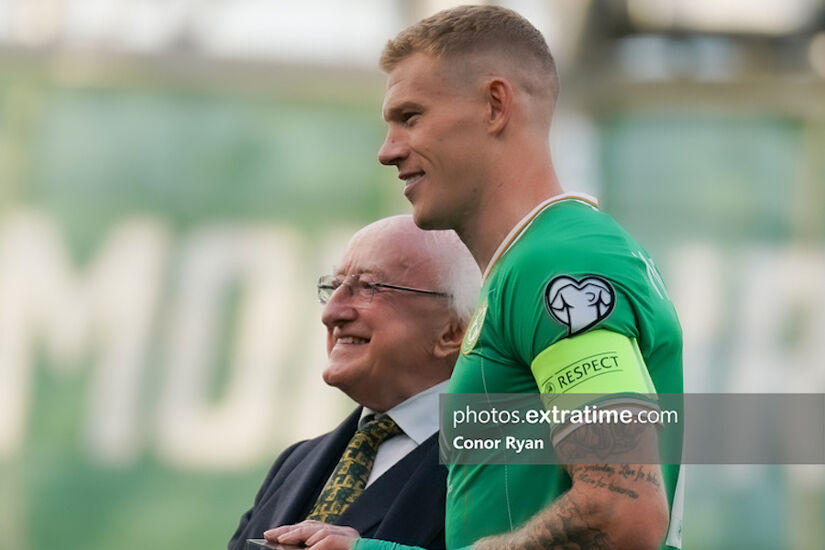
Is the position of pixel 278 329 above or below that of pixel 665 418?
above

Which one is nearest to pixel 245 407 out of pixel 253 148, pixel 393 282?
pixel 253 148

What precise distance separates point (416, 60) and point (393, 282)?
0.81 m

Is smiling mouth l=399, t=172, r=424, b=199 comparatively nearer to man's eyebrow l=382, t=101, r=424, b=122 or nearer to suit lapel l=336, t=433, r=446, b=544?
man's eyebrow l=382, t=101, r=424, b=122

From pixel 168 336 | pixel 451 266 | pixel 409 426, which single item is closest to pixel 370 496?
pixel 409 426

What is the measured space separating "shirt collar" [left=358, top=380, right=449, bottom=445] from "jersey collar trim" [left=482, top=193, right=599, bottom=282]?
80cm

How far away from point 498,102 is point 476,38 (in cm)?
12

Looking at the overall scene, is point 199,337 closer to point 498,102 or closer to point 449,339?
point 449,339

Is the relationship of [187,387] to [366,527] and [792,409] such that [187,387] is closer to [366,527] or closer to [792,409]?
[792,409]

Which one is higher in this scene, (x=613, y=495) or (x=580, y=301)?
(x=580, y=301)

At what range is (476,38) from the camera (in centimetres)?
194

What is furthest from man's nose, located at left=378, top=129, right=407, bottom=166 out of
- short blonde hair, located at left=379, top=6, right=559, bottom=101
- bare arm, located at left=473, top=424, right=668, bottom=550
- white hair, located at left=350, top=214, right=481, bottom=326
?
white hair, located at left=350, top=214, right=481, bottom=326

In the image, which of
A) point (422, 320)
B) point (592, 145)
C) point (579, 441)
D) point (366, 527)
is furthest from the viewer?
point (592, 145)

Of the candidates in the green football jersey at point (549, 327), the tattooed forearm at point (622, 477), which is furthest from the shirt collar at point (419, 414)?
the tattooed forearm at point (622, 477)

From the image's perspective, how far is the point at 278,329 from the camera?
6406 millimetres
